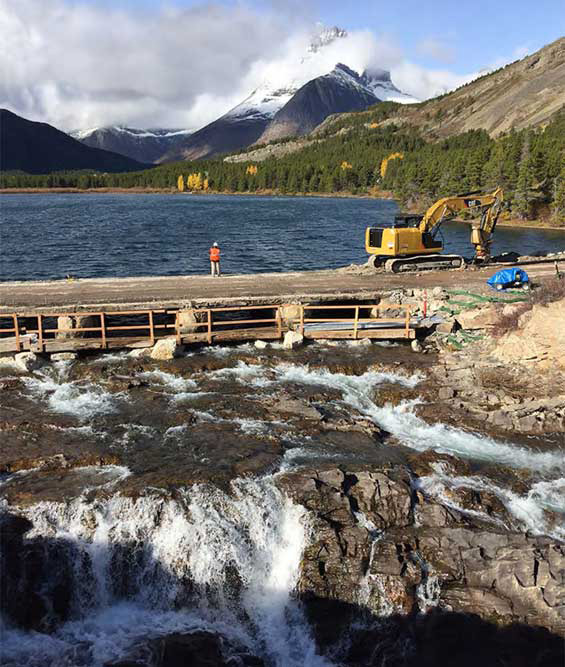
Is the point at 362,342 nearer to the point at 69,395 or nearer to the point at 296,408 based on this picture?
the point at 296,408

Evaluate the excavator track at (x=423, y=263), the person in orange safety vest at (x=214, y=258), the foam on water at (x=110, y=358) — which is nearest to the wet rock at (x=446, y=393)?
the foam on water at (x=110, y=358)

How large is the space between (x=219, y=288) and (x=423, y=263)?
47.9 ft

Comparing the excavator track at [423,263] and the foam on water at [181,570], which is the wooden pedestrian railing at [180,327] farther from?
the foam on water at [181,570]

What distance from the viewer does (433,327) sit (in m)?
28.4

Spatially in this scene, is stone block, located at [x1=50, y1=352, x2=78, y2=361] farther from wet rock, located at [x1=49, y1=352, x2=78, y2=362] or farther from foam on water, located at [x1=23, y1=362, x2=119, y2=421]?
foam on water, located at [x1=23, y1=362, x2=119, y2=421]

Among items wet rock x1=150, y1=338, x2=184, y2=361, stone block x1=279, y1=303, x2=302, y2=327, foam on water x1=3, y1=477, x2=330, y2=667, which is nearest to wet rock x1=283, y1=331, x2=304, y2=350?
stone block x1=279, y1=303, x2=302, y2=327

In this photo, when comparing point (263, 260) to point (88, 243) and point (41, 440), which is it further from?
point (41, 440)

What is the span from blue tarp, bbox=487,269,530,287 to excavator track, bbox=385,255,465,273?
608 centimetres

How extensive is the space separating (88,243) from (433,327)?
4919cm

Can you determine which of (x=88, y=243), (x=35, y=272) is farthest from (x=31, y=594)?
(x=88, y=243)

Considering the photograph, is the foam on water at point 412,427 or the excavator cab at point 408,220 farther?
the excavator cab at point 408,220

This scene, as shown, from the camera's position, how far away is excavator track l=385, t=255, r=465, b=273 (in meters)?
36.7

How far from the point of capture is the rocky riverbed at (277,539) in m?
12.5

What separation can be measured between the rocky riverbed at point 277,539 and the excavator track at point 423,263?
708 inches
